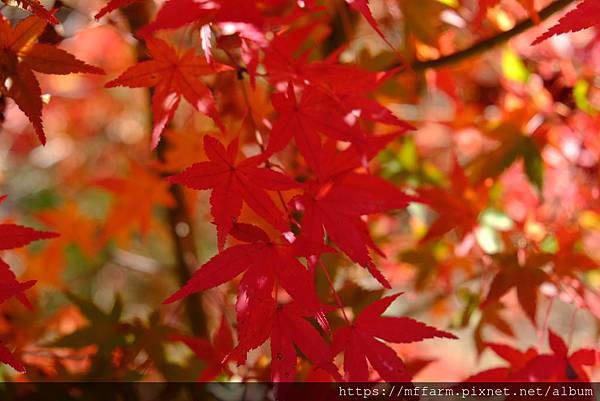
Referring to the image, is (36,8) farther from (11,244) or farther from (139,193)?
(139,193)

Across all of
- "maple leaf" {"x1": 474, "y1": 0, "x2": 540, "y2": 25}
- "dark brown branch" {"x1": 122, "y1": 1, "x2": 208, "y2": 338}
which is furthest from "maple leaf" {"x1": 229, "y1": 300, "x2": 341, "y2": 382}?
"dark brown branch" {"x1": 122, "y1": 1, "x2": 208, "y2": 338}

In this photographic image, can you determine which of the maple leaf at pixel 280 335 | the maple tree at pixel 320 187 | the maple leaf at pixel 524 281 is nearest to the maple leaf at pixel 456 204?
the maple tree at pixel 320 187

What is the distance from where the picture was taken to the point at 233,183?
2.32ft

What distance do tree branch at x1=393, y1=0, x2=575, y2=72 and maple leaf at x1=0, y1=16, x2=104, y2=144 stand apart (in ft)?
1.61

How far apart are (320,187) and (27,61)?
0.32 metres

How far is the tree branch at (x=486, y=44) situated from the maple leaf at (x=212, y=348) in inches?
17.2

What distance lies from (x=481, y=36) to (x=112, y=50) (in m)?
1.80

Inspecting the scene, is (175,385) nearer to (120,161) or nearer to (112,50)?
(120,161)

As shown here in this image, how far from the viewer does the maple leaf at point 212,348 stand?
2.86ft

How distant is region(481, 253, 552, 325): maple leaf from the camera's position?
91 cm

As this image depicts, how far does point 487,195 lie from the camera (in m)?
1.11

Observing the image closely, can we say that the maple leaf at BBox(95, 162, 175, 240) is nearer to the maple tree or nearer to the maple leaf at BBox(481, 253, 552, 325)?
the maple tree

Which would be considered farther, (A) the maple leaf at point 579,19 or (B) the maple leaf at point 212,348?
(B) the maple leaf at point 212,348

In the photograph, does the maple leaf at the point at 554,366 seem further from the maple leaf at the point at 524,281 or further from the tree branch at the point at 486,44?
the tree branch at the point at 486,44
